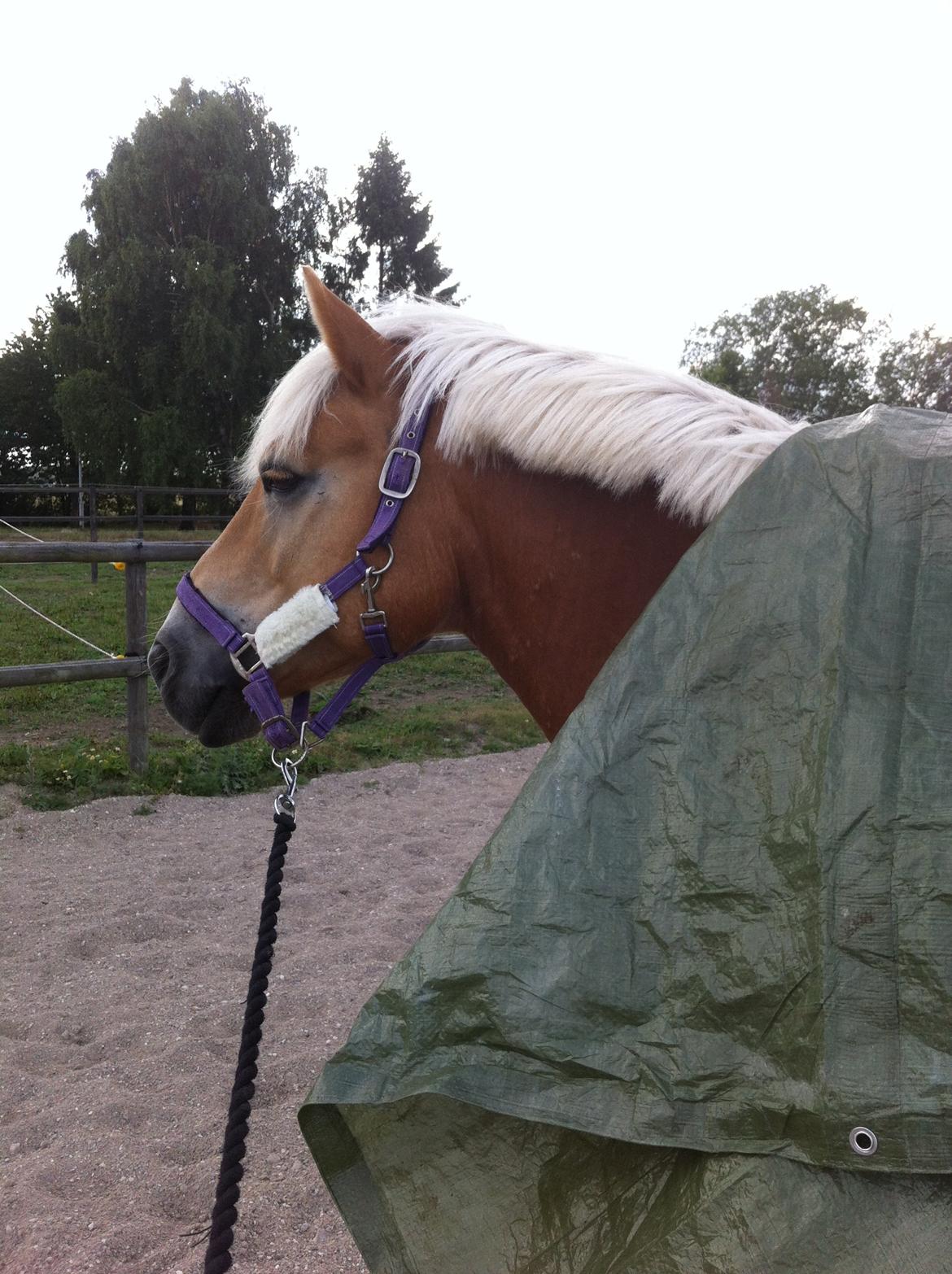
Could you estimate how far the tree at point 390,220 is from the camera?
33.1m

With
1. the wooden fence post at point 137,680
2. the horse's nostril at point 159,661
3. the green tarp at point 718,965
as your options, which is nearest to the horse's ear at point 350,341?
the horse's nostril at point 159,661

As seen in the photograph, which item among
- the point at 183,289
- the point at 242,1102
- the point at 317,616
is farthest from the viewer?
the point at 183,289

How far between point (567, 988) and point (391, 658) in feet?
2.93

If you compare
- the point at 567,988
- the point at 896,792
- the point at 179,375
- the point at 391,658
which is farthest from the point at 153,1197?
the point at 179,375

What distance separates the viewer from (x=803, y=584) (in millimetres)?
1062

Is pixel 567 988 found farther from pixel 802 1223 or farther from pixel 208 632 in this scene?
pixel 208 632

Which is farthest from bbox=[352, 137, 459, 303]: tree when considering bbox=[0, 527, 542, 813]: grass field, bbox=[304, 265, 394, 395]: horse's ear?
bbox=[304, 265, 394, 395]: horse's ear

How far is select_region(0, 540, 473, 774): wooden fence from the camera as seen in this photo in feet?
16.9

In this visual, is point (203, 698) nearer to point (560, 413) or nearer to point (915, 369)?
point (560, 413)

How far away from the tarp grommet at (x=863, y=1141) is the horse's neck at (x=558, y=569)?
2.95ft

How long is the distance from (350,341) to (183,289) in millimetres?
27568

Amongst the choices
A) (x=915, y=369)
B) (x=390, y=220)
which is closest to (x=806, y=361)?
(x=915, y=369)

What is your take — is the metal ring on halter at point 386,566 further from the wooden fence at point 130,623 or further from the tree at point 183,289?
the tree at point 183,289

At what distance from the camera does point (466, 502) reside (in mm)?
1642
